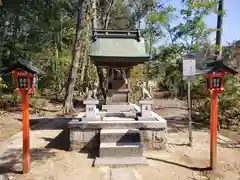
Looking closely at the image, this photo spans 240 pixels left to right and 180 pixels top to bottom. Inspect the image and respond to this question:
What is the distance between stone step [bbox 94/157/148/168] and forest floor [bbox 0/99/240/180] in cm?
14

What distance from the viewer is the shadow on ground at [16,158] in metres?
4.63

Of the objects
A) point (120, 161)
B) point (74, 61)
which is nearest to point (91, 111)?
point (120, 161)

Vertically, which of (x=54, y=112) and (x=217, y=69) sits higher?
(x=217, y=69)

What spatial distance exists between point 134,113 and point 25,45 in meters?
11.8

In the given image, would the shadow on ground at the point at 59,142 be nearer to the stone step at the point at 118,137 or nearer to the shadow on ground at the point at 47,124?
the stone step at the point at 118,137

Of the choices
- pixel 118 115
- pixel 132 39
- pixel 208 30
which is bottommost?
pixel 118 115

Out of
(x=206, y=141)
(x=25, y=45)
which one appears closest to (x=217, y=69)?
(x=206, y=141)

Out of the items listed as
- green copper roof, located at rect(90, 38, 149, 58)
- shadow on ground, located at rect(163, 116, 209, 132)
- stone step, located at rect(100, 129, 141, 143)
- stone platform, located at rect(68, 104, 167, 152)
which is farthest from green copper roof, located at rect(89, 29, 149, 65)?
shadow on ground, located at rect(163, 116, 209, 132)

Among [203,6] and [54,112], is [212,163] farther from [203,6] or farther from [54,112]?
[54,112]

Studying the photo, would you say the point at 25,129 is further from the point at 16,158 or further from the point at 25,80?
the point at 16,158

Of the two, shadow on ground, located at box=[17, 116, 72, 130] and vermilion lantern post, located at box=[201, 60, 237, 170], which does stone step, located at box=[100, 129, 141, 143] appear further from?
shadow on ground, located at box=[17, 116, 72, 130]

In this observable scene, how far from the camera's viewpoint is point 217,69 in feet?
15.2

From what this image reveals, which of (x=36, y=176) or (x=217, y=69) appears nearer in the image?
(x=36, y=176)

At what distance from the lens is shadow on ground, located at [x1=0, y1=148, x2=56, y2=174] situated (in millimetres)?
4633
